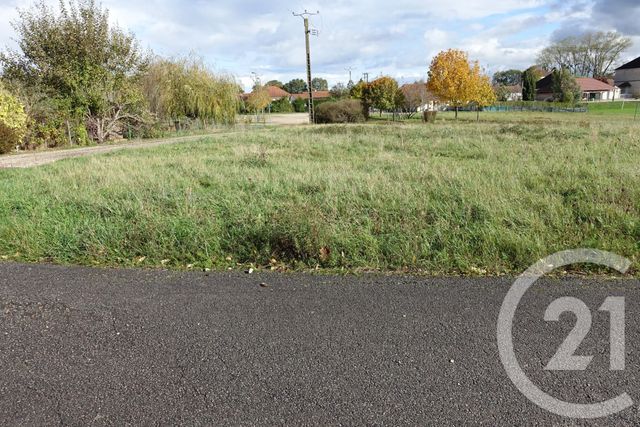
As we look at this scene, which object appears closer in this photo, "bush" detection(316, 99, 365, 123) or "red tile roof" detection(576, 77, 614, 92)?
"bush" detection(316, 99, 365, 123)

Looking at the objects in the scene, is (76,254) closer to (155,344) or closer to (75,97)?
(155,344)

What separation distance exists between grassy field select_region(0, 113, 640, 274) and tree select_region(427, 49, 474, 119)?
115ft

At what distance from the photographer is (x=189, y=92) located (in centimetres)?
3038

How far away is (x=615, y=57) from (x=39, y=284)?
5036 inches

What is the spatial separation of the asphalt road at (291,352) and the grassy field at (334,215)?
610 mm

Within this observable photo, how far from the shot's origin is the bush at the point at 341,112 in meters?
42.2

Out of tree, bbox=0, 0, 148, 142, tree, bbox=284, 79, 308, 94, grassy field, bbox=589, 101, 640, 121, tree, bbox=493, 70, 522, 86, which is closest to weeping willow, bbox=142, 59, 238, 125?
tree, bbox=0, 0, 148, 142

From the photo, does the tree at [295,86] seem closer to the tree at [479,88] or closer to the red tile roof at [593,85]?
the red tile roof at [593,85]

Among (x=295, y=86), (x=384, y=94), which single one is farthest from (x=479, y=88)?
(x=295, y=86)

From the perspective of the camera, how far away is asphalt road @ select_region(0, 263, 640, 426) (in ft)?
7.35

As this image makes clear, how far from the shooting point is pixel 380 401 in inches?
89.7

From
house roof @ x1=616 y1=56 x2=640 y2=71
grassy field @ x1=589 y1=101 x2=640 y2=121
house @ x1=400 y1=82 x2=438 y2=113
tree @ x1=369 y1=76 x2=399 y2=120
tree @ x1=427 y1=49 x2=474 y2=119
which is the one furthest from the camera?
house roof @ x1=616 y1=56 x2=640 y2=71

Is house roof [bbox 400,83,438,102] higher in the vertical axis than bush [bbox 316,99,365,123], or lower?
higher

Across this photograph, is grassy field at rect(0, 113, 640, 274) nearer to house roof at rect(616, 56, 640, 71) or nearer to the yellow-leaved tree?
the yellow-leaved tree
